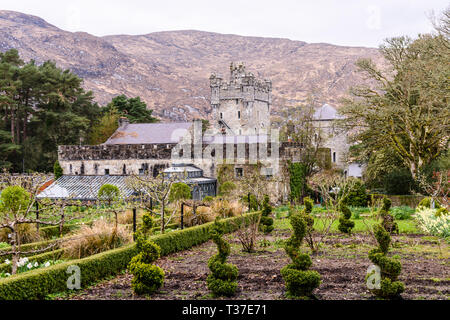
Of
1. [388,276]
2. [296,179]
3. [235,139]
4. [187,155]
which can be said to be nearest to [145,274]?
[388,276]

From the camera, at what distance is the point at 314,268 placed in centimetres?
1057

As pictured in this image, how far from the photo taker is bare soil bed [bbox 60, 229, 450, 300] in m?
8.51

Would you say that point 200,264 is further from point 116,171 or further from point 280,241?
point 116,171

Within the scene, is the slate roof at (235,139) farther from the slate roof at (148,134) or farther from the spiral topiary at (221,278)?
the spiral topiary at (221,278)

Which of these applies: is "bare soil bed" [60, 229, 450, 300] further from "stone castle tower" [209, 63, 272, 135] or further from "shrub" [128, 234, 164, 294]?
"stone castle tower" [209, 63, 272, 135]

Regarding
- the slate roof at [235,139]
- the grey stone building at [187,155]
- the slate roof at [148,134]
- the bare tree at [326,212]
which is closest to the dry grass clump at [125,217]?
the bare tree at [326,212]

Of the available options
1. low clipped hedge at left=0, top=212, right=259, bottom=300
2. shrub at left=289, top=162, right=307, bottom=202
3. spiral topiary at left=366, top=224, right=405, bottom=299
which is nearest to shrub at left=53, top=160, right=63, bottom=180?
shrub at left=289, top=162, right=307, bottom=202

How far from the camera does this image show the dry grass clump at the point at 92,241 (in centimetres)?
1073

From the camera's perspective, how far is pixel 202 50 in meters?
198

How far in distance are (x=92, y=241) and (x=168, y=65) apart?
163 m

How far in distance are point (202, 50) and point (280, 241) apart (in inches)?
7447

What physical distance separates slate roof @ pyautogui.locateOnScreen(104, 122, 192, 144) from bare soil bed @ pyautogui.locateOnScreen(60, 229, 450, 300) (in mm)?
27573

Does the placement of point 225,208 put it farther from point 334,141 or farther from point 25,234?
point 334,141

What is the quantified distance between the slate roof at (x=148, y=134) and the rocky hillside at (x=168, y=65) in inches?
2998
